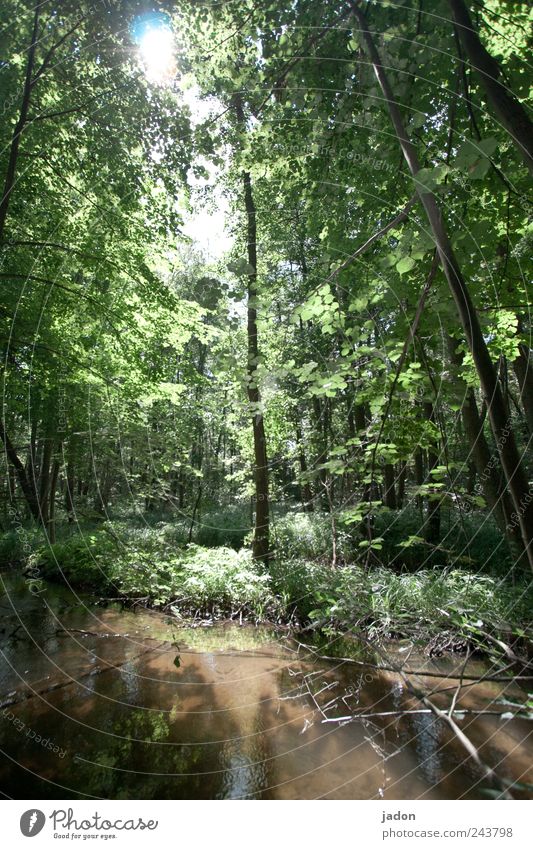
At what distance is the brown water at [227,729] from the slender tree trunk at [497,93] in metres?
3.56

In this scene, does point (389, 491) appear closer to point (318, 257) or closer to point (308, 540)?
point (308, 540)

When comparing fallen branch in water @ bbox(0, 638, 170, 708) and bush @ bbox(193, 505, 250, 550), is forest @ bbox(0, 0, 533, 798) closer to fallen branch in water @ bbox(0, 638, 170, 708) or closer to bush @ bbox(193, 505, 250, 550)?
fallen branch in water @ bbox(0, 638, 170, 708)

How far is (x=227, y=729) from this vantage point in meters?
3.57

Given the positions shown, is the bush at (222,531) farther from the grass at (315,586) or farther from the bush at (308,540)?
the grass at (315,586)

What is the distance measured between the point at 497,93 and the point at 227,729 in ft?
15.1

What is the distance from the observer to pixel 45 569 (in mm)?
9828

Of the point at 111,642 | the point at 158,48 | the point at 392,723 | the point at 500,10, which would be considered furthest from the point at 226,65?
the point at 111,642

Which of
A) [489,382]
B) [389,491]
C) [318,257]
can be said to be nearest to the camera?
[489,382]

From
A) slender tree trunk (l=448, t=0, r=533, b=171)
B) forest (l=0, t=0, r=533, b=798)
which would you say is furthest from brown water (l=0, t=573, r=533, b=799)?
slender tree trunk (l=448, t=0, r=533, b=171)

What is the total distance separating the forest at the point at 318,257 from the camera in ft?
6.97

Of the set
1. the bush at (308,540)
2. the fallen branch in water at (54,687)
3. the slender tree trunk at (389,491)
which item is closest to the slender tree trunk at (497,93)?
the fallen branch in water at (54,687)

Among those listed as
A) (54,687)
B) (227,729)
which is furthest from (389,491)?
(54,687)

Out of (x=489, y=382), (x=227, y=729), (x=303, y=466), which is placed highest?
(x=489, y=382)
